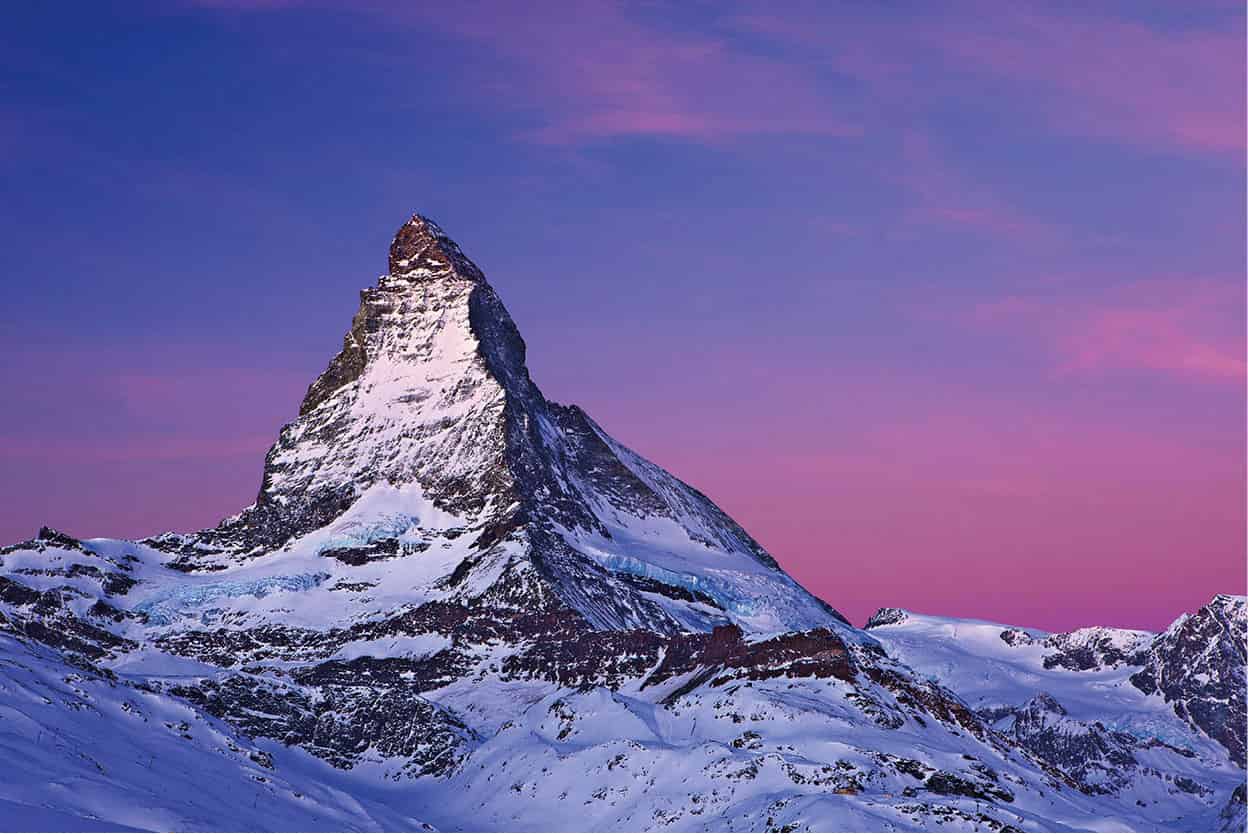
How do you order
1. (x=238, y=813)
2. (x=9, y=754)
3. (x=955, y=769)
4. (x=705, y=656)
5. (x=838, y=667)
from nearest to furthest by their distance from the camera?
(x=9, y=754)
(x=238, y=813)
(x=955, y=769)
(x=838, y=667)
(x=705, y=656)

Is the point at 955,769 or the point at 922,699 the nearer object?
the point at 955,769

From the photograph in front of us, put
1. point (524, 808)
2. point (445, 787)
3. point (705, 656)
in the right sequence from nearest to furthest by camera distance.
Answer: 1. point (524, 808)
2. point (445, 787)
3. point (705, 656)

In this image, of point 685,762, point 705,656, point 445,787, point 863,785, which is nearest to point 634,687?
point 705,656

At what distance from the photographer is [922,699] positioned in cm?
16125

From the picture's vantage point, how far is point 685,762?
13488 centimetres

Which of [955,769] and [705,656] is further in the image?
[705,656]

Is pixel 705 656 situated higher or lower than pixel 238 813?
higher

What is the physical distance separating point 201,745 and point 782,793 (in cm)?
4070

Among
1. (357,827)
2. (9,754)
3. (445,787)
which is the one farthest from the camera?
(445,787)

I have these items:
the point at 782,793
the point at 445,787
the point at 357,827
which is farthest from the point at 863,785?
the point at 445,787

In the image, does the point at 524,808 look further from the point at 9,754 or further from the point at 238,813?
the point at 9,754

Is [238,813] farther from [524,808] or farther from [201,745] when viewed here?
[524,808]

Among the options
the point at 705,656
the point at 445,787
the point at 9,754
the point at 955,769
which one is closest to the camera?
the point at 9,754

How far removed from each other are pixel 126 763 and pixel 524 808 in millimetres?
56222
